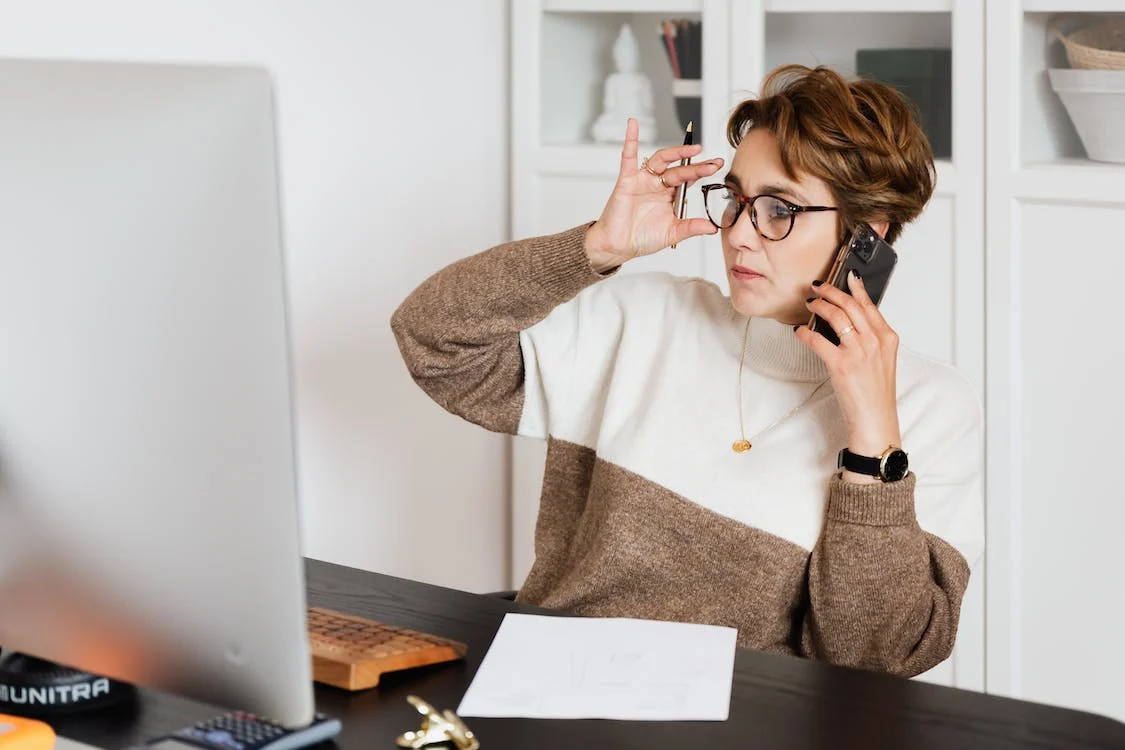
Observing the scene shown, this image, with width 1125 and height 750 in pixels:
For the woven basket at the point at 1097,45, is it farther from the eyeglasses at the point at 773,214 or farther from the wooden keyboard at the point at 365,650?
the wooden keyboard at the point at 365,650

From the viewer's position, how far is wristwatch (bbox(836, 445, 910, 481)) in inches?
61.9

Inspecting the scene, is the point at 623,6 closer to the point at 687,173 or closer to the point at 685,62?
the point at 685,62

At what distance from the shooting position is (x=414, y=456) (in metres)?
2.88

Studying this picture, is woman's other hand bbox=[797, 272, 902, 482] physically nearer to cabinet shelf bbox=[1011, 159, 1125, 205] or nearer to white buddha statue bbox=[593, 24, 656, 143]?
cabinet shelf bbox=[1011, 159, 1125, 205]

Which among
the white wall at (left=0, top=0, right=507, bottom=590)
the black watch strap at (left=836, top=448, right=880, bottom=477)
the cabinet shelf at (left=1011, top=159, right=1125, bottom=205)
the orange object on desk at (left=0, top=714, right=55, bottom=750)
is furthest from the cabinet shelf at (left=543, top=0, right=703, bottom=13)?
the orange object on desk at (left=0, top=714, right=55, bottom=750)

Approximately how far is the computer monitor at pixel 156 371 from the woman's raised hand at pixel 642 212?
0.94 m

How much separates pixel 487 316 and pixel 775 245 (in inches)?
14.9

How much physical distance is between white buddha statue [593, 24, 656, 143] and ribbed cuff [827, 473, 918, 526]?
144 centimetres

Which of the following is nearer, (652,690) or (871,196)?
(652,690)

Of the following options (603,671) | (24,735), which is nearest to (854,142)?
(603,671)

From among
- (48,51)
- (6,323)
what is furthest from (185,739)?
(48,51)

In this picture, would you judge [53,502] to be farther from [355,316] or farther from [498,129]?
[498,129]

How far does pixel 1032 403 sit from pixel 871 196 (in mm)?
914

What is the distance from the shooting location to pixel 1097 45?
7.89 feet
